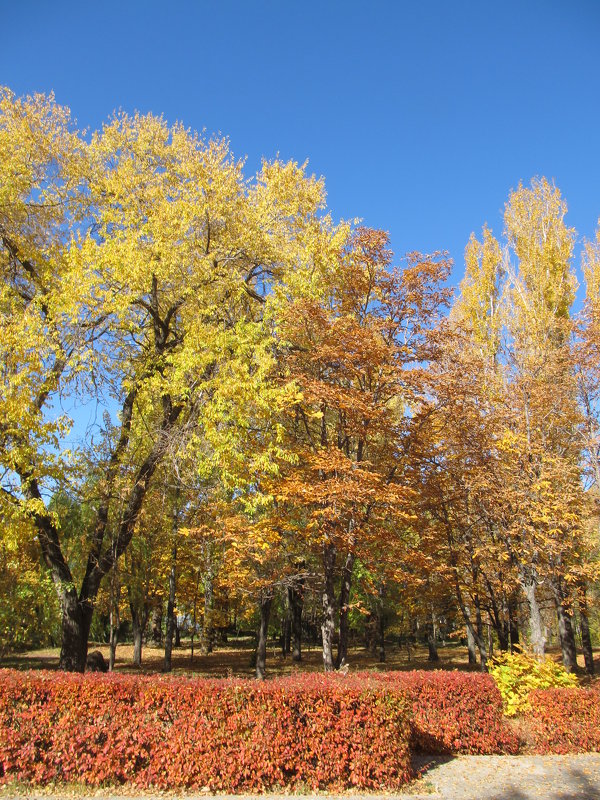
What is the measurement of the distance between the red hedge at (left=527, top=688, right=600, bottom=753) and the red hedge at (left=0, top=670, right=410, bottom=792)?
2890 millimetres

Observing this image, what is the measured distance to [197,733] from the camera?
544 centimetres

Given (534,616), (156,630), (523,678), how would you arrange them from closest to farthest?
(523,678) → (534,616) → (156,630)

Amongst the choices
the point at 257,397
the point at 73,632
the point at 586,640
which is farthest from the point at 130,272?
the point at 586,640

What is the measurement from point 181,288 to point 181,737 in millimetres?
8077

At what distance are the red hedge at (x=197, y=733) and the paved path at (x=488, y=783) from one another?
0.17m

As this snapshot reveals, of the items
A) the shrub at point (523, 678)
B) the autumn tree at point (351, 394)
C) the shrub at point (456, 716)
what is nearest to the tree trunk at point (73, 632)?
the autumn tree at point (351, 394)

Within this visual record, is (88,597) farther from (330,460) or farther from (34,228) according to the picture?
(34,228)

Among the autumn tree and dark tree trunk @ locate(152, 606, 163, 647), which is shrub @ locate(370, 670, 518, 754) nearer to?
the autumn tree

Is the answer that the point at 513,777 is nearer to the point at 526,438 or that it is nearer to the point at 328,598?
the point at 328,598

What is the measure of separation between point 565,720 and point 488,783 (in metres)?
2.19

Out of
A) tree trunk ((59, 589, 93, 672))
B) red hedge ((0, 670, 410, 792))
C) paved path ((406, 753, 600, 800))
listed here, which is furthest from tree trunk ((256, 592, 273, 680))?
red hedge ((0, 670, 410, 792))

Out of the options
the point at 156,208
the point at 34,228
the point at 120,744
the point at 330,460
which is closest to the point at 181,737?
the point at 120,744

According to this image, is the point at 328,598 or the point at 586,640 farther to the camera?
the point at 586,640

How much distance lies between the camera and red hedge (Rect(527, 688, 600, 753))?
7.48 meters
